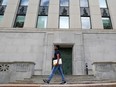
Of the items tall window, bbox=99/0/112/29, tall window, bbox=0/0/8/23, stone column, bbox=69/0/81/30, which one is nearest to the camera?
stone column, bbox=69/0/81/30

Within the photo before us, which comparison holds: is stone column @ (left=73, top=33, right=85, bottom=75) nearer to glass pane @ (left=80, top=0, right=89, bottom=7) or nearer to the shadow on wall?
glass pane @ (left=80, top=0, right=89, bottom=7)

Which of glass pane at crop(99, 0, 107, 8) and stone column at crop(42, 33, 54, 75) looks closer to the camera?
stone column at crop(42, 33, 54, 75)

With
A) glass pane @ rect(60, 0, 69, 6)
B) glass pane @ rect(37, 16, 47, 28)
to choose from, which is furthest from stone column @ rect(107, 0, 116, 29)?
glass pane @ rect(37, 16, 47, 28)

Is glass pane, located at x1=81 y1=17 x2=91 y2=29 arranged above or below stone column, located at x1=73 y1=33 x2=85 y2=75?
above

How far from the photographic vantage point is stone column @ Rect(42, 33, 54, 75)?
15.7 metres

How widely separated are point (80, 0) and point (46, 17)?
16.1 ft

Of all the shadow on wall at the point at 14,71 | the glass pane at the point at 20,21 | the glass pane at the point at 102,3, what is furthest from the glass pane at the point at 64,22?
the shadow on wall at the point at 14,71

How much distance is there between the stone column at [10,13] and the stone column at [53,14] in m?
3.98

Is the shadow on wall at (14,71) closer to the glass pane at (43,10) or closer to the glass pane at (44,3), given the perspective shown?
the glass pane at (43,10)

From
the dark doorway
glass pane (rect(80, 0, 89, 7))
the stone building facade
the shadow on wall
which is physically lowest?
the shadow on wall

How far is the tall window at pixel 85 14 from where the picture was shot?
730 inches

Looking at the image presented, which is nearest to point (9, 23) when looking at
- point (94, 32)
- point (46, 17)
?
point (46, 17)

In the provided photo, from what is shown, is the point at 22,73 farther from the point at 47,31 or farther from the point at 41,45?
the point at 47,31

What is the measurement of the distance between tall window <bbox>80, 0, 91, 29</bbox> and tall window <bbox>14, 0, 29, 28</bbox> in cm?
667
